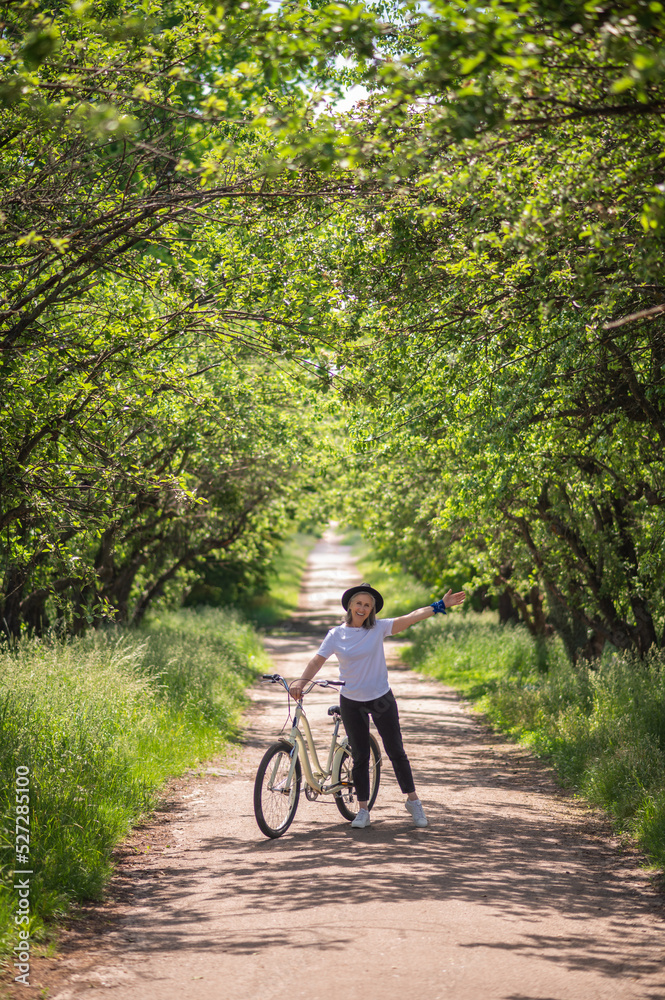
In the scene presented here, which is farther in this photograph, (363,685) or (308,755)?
(308,755)

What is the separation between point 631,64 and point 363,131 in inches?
96.4

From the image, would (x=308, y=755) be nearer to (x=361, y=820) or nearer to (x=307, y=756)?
(x=307, y=756)

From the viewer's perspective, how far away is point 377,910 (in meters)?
5.58

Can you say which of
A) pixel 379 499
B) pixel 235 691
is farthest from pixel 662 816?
pixel 379 499

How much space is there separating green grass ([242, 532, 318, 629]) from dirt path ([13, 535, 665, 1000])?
2710 centimetres

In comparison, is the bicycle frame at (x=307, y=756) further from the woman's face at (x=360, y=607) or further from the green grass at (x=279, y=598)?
the green grass at (x=279, y=598)

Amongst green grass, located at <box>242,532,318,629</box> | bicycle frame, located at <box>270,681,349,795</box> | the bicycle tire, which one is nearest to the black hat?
bicycle frame, located at <box>270,681,349,795</box>

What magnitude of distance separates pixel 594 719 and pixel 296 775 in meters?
4.36

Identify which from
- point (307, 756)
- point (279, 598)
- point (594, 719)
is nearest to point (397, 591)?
point (279, 598)

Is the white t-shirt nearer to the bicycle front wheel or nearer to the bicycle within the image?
the bicycle

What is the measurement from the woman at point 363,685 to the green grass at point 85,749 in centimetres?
178

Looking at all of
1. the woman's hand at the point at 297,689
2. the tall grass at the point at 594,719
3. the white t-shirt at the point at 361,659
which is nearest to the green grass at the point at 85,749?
the woman's hand at the point at 297,689

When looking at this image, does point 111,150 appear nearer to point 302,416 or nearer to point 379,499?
point 302,416

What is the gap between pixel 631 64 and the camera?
4.00 meters
